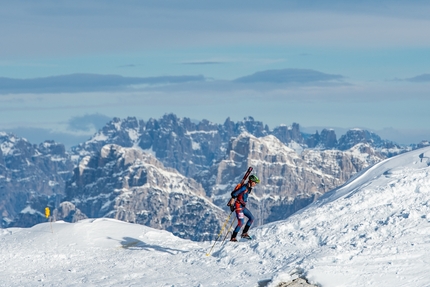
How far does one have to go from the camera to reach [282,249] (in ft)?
97.3

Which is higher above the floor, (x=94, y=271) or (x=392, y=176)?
(x=392, y=176)

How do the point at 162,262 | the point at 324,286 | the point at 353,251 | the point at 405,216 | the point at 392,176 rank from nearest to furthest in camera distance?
the point at 324,286 → the point at 353,251 → the point at 405,216 → the point at 162,262 → the point at 392,176

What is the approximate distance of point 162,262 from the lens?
32.6 metres

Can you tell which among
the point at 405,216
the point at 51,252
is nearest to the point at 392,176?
the point at 405,216

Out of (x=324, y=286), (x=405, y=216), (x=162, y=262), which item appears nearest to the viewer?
(x=324, y=286)

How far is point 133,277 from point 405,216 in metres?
10.4

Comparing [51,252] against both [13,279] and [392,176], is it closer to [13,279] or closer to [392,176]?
[13,279]

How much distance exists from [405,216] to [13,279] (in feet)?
51.4

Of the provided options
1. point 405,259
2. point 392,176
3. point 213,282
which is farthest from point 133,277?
point 392,176

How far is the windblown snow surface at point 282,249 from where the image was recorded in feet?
86.7

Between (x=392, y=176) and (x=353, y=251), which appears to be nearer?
(x=353, y=251)

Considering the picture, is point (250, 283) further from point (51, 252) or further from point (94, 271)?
point (51, 252)

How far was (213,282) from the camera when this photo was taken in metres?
27.9

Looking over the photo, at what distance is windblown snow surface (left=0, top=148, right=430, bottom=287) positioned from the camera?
26438 millimetres
